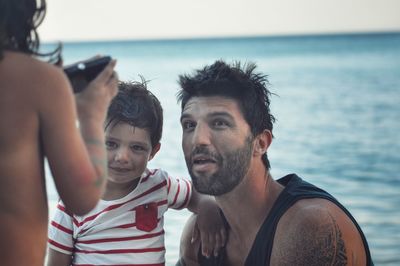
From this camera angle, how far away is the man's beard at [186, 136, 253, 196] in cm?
346

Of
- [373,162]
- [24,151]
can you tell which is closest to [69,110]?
[24,151]

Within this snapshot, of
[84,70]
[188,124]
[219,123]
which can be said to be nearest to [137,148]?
[188,124]

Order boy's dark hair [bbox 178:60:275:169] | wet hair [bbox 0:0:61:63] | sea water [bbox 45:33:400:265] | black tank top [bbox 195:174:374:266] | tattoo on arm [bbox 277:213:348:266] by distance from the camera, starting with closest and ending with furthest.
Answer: wet hair [bbox 0:0:61:63] < tattoo on arm [bbox 277:213:348:266] < black tank top [bbox 195:174:374:266] < boy's dark hair [bbox 178:60:275:169] < sea water [bbox 45:33:400:265]

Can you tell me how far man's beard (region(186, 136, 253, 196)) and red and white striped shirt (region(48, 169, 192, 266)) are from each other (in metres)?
0.27

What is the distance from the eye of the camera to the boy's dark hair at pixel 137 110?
11.6 ft

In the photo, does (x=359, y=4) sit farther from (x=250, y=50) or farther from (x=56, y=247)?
(x=56, y=247)

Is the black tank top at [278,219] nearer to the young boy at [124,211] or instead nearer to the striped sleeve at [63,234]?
the young boy at [124,211]

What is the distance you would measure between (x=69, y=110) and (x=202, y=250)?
1.64m

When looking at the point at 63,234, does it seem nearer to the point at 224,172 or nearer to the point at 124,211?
the point at 124,211

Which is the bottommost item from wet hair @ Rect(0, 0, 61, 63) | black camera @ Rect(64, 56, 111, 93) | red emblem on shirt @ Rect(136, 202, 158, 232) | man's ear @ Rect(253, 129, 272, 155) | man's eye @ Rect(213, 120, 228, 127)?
red emblem on shirt @ Rect(136, 202, 158, 232)

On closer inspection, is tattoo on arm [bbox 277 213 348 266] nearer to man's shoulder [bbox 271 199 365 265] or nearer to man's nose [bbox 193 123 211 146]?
man's shoulder [bbox 271 199 365 265]

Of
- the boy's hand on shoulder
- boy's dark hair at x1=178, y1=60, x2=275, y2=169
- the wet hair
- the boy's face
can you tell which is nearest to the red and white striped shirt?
the boy's face

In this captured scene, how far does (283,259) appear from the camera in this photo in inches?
129

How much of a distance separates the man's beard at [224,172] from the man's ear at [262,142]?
0.22 ft
